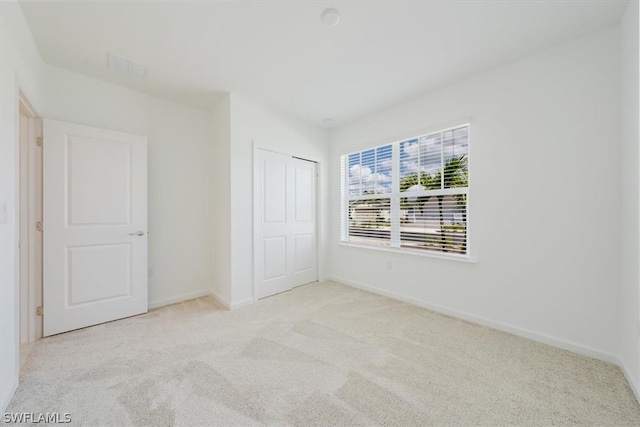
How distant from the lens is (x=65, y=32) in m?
2.06

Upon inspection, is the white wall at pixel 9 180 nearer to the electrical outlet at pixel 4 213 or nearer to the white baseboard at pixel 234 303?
the electrical outlet at pixel 4 213

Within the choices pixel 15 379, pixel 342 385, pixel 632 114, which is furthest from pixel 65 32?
pixel 632 114

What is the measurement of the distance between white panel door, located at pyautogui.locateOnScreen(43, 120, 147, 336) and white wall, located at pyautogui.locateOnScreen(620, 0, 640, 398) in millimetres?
4351

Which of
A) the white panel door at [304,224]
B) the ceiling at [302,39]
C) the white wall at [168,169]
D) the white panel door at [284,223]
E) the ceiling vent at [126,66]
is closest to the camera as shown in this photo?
the ceiling at [302,39]

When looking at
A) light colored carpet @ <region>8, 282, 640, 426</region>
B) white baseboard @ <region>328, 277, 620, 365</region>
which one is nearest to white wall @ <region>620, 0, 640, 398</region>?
white baseboard @ <region>328, 277, 620, 365</region>

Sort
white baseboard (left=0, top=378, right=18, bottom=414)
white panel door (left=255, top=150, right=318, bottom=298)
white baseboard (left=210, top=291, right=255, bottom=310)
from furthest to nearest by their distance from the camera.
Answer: white panel door (left=255, top=150, right=318, bottom=298) < white baseboard (left=210, top=291, right=255, bottom=310) < white baseboard (left=0, top=378, right=18, bottom=414)

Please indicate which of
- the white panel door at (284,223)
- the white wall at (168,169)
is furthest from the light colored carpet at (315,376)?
the white panel door at (284,223)

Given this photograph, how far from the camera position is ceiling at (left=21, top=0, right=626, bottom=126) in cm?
184

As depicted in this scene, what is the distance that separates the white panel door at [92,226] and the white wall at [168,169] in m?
0.24

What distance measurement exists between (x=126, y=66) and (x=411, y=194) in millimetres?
3452

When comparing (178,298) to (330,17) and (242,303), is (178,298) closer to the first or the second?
(242,303)

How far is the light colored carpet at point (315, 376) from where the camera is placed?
1479mm

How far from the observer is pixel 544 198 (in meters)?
2.29

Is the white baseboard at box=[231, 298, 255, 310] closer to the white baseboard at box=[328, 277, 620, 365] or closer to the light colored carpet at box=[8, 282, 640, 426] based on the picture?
the light colored carpet at box=[8, 282, 640, 426]
